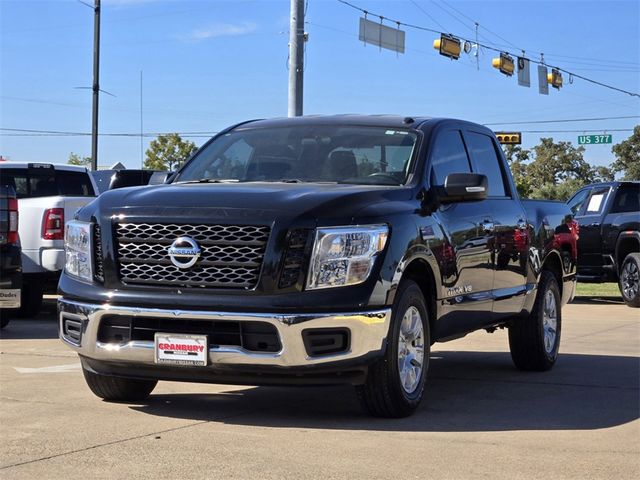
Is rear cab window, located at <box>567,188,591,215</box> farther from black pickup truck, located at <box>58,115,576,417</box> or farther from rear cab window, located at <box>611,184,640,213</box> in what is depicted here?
black pickup truck, located at <box>58,115,576,417</box>

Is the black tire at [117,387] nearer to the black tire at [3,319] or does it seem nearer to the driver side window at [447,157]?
the driver side window at [447,157]

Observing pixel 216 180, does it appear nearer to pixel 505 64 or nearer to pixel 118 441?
pixel 118 441

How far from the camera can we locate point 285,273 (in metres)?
6.29

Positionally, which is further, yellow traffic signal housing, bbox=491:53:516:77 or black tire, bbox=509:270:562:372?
yellow traffic signal housing, bbox=491:53:516:77

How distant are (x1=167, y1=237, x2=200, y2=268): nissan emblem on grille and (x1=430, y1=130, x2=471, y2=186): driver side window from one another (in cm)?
193

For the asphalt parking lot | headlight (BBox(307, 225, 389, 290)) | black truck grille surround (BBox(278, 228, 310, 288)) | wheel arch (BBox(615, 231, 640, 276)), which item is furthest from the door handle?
wheel arch (BBox(615, 231, 640, 276))

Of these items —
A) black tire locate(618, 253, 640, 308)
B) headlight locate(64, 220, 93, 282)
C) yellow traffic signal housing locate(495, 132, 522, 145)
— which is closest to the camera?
headlight locate(64, 220, 93, 282)

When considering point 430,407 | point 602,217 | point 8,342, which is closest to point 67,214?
point 8,342

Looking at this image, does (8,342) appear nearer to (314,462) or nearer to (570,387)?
(570,387)

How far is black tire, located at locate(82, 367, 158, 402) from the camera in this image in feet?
23.9

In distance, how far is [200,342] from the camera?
635 centimetres

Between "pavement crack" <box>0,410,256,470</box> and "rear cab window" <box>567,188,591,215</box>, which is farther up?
"rear cab window" <box>567,188,591,215</box>

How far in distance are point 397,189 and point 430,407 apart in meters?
1.48

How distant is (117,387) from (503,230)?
3239 millimetres
